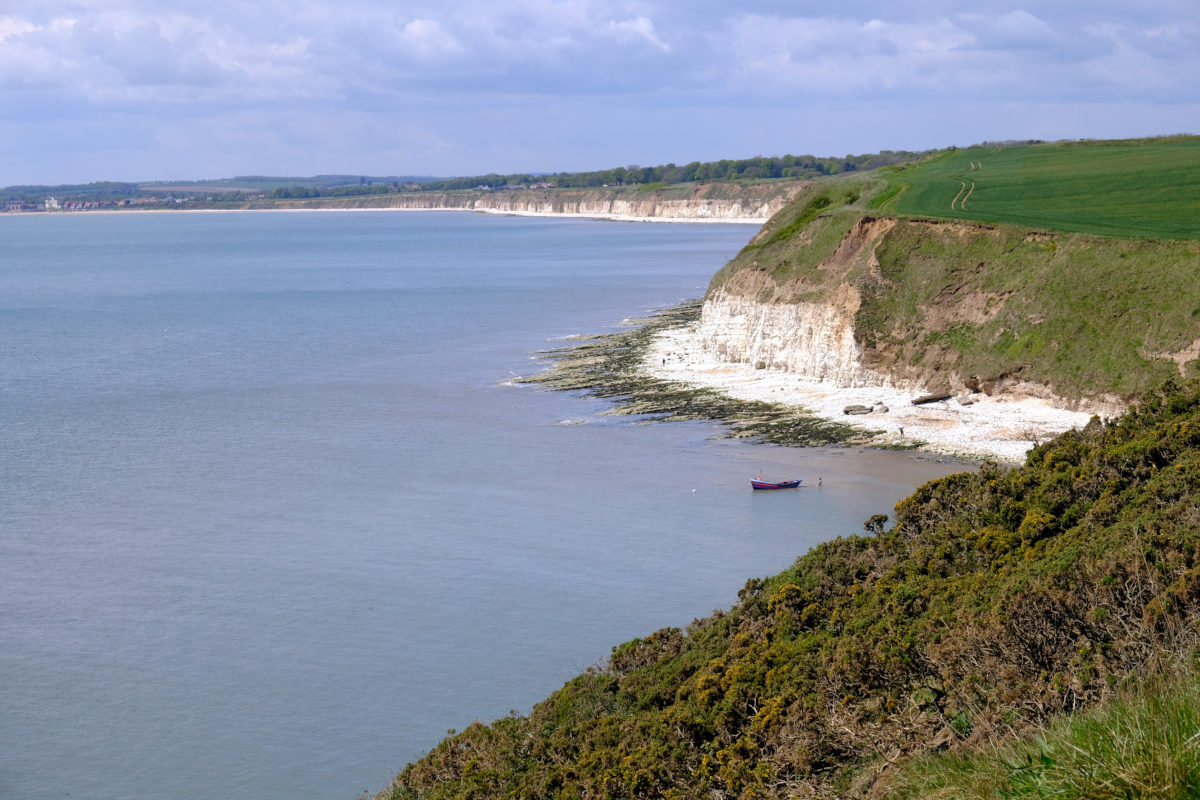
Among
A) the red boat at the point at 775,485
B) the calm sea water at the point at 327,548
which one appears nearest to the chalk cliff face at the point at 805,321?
the calm sea water at the point at 327,548

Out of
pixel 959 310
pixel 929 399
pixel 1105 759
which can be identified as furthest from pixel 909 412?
pixel 1105 759

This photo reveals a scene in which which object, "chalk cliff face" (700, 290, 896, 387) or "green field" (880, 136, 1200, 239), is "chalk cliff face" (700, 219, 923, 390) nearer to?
"chalk cliff face" (700, 290, 896, 387)

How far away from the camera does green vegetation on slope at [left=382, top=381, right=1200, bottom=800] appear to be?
11617mm

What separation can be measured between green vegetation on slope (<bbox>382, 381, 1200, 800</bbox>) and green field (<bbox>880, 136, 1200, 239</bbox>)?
29.3 metres

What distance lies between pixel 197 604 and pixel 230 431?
64.3 feet

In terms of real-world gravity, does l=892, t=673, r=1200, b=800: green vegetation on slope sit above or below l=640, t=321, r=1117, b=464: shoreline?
above

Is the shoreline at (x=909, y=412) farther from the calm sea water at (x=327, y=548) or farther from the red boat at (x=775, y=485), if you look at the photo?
the red boat at (x=775, y=485)

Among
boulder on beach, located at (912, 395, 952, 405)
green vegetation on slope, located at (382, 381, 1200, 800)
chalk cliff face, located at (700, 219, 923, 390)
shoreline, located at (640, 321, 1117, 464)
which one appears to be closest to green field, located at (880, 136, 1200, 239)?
chalk cliff face, located at (700, 219, 923, 390)

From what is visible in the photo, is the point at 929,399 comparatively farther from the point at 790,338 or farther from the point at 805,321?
the point at 790,338

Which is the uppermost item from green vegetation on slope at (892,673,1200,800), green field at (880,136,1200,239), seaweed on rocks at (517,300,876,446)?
green field at (880,136,1200,239)

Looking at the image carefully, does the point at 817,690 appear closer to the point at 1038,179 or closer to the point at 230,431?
the point at 230,431

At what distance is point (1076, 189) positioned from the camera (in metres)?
57.2

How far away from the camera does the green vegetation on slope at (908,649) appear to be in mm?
11617

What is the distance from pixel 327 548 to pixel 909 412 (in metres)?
21.4
